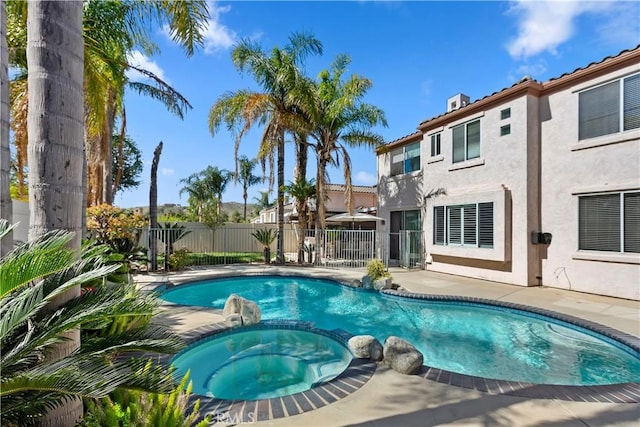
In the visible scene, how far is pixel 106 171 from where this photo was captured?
15.8 m

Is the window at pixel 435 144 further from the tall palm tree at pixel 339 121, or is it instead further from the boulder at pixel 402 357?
the boulder at pixel 402 357

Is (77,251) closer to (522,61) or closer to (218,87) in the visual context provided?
(522,61)

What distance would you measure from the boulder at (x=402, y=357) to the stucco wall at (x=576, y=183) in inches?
A: 347

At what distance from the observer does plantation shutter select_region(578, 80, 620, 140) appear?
32.5 feet

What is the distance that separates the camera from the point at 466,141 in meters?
14.2

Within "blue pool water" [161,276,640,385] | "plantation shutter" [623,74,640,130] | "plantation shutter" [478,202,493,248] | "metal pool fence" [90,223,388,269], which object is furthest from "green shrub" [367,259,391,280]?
"plantation shutter" [623,74,640,130]

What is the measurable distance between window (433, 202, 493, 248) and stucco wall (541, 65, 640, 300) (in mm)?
1897

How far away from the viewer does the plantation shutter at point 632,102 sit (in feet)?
31.0

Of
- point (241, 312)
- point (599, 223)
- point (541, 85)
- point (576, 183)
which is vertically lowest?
point (241, 312)

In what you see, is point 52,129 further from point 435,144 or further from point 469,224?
point 435,144

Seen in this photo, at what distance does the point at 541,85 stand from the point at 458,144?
12.4 ft

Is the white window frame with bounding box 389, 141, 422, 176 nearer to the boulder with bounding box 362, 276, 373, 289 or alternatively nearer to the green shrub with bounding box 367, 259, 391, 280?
the green shrub with bounding box 367, 259, 391, 280

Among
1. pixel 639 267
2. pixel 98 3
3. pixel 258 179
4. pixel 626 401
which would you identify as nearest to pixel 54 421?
pixel 626 401

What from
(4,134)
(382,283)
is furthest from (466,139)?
(4,134)
